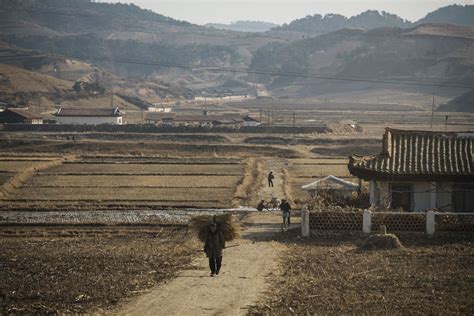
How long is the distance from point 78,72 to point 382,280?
158137 mm

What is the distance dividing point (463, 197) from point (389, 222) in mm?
4023

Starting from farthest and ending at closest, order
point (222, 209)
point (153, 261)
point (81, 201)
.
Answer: point (81, 201) < point (222, 209) < point (153, 261)

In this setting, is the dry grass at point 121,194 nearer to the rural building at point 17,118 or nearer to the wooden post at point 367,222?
the wooden post at point 367,222

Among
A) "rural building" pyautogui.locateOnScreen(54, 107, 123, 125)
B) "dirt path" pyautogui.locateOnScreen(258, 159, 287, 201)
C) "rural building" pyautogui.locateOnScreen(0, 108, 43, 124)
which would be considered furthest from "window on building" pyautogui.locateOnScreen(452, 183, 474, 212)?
"rural building" pyautogui.locateOnScreen(0, 108, 43, 124)

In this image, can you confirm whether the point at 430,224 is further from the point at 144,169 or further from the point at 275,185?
the point at 144,169

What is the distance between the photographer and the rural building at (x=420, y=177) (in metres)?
22.3

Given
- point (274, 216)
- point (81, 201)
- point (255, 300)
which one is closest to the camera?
point (255, 300)

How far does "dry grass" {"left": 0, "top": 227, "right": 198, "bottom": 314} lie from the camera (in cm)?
1284

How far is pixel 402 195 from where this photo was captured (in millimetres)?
22719

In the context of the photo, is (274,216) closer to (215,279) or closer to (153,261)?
(153,261)

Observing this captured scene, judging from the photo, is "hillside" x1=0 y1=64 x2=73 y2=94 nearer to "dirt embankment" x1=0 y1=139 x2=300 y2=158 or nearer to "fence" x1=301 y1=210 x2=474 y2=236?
"dirt embankment" x1=0 y1=139 x2=300 y2=158

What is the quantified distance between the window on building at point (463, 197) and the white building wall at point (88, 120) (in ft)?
200

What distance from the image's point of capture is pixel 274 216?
26078 millimetres

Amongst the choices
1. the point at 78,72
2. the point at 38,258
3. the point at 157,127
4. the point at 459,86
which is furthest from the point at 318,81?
the point at 38,258
